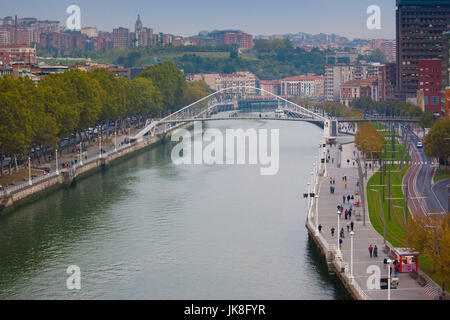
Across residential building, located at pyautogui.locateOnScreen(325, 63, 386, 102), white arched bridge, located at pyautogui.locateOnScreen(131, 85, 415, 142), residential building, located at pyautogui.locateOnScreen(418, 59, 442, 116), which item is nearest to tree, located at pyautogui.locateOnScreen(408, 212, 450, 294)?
white arched bridge, located at pyautogui.locateOnScreen(131, 85, 415, 142)

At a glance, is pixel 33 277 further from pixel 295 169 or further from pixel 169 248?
pixel 295 169

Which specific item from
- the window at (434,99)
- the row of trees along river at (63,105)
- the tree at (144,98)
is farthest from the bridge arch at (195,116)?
the window at (434,99)

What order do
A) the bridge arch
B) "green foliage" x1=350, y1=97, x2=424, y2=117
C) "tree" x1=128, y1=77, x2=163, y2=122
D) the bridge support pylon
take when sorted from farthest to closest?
"green foliage" x1=350, y1=97, x2=424, y2=117 < "tree" x1=128, y1=77, x2=163, y2=122 < the bridge arch < the bridge support pylon

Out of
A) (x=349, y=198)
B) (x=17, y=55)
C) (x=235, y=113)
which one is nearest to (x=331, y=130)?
(x=235, y=113)

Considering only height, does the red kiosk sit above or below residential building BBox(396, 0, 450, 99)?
below

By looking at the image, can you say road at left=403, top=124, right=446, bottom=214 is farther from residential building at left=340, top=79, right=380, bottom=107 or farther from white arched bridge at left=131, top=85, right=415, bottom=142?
residential building at left=340, top=79, right=380, bottom=107
